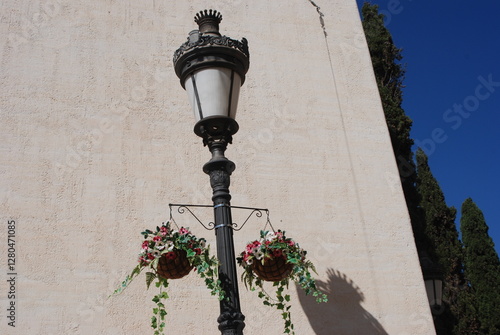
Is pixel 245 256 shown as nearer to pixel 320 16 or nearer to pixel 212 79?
pixel 212 79

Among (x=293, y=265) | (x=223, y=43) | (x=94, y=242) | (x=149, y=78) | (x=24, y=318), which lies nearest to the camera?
(x=223, y=43)

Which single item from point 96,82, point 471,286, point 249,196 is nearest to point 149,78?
point 96,82

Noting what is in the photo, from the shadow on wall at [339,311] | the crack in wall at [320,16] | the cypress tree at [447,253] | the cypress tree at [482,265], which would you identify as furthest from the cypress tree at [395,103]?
the shadow on wall at [339,311]

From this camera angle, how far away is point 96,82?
230 inches

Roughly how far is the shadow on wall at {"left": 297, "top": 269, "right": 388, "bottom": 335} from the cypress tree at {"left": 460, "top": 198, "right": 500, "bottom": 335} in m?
7.84

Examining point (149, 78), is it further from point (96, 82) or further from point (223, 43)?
point (223, 43)

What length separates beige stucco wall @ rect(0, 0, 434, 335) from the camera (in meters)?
4.93

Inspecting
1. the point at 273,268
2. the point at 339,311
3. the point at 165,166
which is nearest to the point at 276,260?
the point at 273,268

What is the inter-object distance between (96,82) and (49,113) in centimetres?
61

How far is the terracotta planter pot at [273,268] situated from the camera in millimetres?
3861

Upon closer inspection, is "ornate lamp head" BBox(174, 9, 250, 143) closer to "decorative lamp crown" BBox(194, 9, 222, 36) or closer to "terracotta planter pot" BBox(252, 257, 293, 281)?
"decorative lamp crown" BBox(194, 9, 222, 36)

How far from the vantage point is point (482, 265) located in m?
13.5

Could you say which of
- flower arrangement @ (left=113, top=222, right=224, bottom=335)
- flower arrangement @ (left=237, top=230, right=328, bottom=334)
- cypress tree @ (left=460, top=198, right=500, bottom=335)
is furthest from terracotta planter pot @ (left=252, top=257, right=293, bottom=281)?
cypress tree @ (left=460, top=198, right=500, bottom=335)

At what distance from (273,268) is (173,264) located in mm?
734
